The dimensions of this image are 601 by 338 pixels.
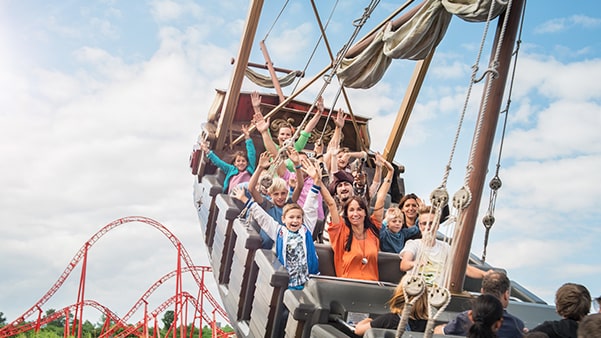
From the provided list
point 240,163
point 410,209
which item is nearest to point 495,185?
point 410,209

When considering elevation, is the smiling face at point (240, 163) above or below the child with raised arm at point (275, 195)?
above

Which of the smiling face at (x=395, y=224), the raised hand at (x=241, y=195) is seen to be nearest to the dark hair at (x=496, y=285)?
the smiling face at (x=395, y=224)

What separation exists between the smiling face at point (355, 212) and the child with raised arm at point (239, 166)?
221cm

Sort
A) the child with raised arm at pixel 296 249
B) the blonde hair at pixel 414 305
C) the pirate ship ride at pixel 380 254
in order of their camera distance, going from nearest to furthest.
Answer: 1. the blonde hair at pixel 414 305
2. the pirate ship ride at pixel 380 254
3. the child with raised arm at pixel 296 249

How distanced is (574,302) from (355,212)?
1.39m

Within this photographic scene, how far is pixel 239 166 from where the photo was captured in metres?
5.77

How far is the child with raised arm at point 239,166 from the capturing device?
18.9ft

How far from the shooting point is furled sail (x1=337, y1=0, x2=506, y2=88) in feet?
11.3

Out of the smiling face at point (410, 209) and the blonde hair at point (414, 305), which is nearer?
the blonde hair at point (414, 305)

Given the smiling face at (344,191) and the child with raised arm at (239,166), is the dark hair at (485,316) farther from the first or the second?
the child with raised arm at (239,166)

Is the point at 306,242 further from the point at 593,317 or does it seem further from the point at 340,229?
the point at 593,317

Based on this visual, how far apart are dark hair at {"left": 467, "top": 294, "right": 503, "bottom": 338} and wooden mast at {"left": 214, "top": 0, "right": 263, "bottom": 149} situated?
14.5ft

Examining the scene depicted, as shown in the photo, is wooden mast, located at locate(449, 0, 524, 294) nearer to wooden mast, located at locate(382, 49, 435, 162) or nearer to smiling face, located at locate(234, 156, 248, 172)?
wooden mast, located at locate(382, 49, 435, 162)

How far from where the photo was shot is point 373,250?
3.63 metres
